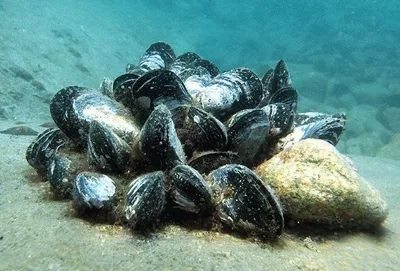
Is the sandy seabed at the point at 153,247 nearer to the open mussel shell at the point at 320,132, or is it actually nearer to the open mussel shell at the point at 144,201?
the open mussel shell at the point at 144,201

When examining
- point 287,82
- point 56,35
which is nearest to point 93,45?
point 56,35

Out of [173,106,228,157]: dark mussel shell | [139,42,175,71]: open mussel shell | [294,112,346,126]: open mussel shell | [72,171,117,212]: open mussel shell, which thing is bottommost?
[72,171,117,212]: open mussel shell

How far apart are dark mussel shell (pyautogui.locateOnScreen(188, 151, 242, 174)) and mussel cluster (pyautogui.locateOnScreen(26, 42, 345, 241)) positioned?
0.01 metres

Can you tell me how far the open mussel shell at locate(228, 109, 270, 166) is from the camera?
336 centimetres

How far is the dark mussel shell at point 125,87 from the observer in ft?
12.5

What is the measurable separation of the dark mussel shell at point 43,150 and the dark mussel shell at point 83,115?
17cm

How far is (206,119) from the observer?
3182mm

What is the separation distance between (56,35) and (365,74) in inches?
869

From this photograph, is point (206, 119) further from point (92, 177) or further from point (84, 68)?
point (84, 68)

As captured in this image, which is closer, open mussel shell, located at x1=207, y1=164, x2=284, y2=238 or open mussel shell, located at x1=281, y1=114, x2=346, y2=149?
open mussel shell, located at x1=207, y1=164, x2=284, y2=238

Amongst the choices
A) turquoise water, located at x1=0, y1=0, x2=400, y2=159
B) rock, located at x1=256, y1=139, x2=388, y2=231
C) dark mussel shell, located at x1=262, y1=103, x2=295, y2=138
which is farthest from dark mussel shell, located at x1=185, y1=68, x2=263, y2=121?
turquoise water, located at x1=0, y1=0, x2=400, y2=159

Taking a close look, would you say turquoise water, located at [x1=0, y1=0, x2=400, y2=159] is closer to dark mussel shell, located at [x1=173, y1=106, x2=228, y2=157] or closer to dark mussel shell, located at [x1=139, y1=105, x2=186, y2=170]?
dark mussel shell, located at [x1=173, y1=106, x2=228, y2=157]

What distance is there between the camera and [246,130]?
11.0 feet

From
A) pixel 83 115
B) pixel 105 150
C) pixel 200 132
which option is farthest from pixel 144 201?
pixel 83 115
